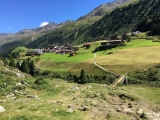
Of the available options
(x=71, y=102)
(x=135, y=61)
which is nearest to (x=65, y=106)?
(x=71, y=102)

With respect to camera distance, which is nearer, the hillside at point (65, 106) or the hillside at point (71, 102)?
the hillside at point (65, 106)

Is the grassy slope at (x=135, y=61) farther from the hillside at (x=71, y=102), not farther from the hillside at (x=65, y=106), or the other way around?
the hillside at (x=65, y=106)

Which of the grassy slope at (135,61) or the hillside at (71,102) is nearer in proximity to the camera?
the hillside at (71,102)

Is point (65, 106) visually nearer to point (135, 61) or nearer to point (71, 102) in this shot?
point (71, 102)

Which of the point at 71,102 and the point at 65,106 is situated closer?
the point at 65,106

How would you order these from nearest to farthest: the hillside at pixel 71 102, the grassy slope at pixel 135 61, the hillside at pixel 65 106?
the hillside at pixel 65 106 → the hillside at pixel 71 102 → the grassy slope at pixel 135 61

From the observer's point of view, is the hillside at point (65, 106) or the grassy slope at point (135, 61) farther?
the grassy slope at point (135, 61)

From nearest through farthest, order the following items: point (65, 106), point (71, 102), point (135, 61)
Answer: point (65, 106)
point (71, 102)
point (135, 61)

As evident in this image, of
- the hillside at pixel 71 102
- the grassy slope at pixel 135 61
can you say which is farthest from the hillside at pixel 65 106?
the grassy slope at pixel 135 61

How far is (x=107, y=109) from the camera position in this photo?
26078 mm

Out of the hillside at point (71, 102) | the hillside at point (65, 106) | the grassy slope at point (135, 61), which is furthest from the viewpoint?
the grassy slope at point (135, 61)

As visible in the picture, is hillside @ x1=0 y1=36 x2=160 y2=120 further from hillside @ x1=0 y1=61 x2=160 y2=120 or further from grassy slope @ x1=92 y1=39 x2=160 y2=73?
grassy slope @ x1=92 y1=39 x2=160 y2=73

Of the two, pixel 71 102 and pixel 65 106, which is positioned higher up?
pixel 65 106

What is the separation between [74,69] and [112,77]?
93.8ft
